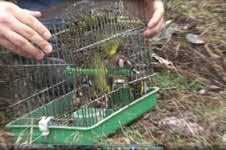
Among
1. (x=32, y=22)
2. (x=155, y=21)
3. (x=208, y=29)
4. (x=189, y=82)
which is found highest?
(x=32, y=22)

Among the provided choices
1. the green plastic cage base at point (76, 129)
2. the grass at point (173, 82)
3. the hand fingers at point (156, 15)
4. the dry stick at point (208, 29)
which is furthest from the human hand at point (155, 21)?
the dry stick at point (208, 29)

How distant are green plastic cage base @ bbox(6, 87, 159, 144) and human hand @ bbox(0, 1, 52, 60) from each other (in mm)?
300

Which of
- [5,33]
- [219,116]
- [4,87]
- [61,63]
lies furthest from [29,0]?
[219,116]

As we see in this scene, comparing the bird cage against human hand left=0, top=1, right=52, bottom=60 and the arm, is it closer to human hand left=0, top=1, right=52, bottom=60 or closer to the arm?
the arm

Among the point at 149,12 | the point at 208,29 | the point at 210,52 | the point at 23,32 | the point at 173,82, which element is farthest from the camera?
the point at 208,29

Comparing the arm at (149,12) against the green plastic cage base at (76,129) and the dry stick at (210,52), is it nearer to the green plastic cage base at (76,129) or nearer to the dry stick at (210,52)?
the green plastic cage base at (76,129)

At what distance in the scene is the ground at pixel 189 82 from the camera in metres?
2.14

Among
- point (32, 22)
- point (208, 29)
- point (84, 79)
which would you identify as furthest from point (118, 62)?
point (208, 29)

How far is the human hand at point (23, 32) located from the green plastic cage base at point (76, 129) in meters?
0.30

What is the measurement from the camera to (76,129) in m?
2.00

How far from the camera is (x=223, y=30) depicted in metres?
2.95

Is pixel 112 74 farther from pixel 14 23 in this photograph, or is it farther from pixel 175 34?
pixel 175 34

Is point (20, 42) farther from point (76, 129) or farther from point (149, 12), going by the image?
point (149, 12)

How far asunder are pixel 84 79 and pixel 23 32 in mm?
375
